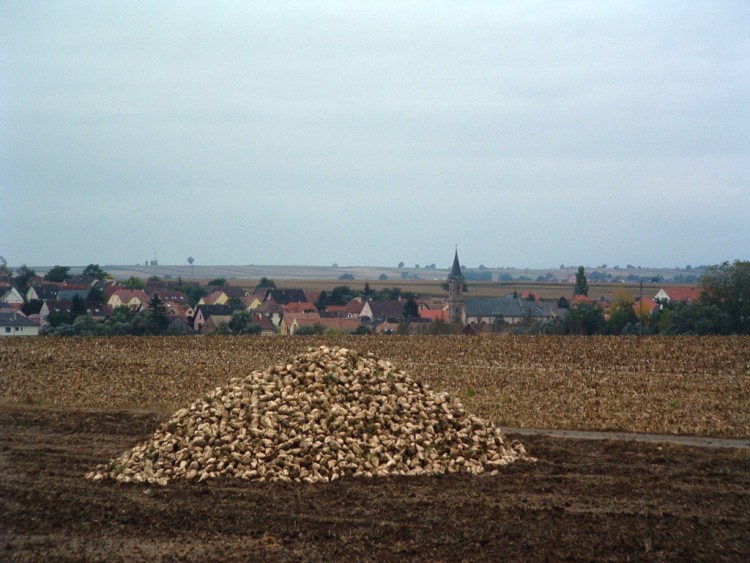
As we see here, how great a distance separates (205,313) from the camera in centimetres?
8500

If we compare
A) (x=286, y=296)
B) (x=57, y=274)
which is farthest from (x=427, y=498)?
(x=286, y=296)

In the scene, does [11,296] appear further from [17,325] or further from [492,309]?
[492,309]

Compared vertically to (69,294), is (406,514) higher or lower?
lower

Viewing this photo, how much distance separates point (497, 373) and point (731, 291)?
32.5m

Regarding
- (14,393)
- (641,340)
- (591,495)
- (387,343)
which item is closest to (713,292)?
(641,340)

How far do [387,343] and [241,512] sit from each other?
3124 centimetres

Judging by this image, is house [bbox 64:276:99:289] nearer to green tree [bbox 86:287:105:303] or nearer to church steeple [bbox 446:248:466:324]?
green tree [bbox 86:287:105:303]

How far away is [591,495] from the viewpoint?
44.2 ft

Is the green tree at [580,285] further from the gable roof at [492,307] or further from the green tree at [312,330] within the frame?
the green tree at [312,330]

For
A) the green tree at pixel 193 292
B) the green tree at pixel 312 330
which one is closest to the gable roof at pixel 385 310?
the green tree at pixel 193 292

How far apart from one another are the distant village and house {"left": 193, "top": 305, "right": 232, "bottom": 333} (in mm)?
98

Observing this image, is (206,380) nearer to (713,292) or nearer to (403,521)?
(403,521)

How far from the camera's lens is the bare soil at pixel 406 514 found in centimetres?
1066

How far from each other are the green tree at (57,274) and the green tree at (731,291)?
250 ft
